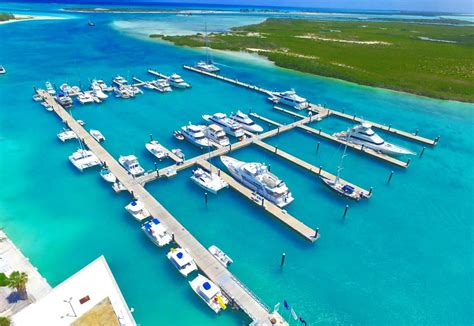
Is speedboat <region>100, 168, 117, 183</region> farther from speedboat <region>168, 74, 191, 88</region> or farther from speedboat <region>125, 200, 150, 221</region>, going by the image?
speedboat <region>168, 74, 191, 88</region>

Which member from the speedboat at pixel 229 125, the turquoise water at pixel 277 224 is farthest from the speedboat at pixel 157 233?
the speedboat at pixel 229 125

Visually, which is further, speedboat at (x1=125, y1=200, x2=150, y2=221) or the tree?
speedboat at (x1=125, y1=200, x2=150, y2=221)

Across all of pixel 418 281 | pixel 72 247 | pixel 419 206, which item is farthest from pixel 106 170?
pixel 419 206

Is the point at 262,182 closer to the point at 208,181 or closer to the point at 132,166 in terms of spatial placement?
the point at 208,181

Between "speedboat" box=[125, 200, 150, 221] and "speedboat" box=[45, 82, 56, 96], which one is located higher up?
"speedboat" box=[45, 82, 56, 96]

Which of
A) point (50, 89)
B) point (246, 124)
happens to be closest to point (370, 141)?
point (246, 124)

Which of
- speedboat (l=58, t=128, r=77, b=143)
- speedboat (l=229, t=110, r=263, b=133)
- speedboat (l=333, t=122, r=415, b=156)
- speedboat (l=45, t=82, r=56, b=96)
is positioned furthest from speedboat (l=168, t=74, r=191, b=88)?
speedboat (l=333, t=122, r=415, b=156)
